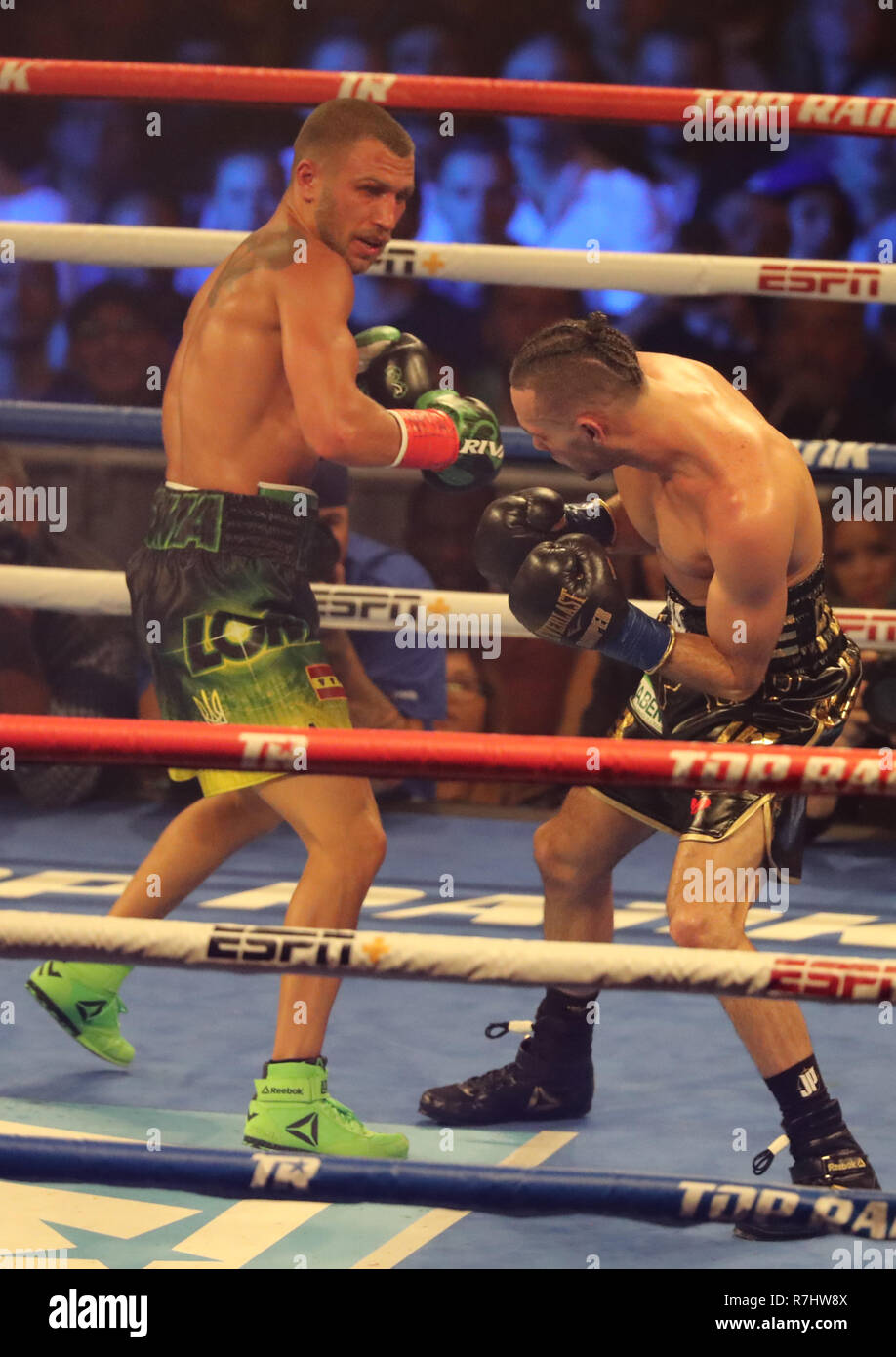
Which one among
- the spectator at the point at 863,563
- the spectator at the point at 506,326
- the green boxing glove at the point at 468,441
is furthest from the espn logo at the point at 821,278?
the spectator at the point at 506,326

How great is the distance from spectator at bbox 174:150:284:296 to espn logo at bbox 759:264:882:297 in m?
2.83

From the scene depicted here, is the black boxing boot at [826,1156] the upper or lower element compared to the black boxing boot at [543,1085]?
lower

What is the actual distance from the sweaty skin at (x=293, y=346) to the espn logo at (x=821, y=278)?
0.59 metres

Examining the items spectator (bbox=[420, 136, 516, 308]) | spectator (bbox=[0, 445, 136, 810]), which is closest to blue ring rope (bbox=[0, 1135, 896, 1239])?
spectator (bbox=[0, 445, 136, 810])

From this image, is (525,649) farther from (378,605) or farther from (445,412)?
(445,412)

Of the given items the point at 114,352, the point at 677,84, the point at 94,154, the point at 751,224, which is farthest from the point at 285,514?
the point at 94,154

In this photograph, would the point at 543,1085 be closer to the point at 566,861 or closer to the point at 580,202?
the point at 566,861

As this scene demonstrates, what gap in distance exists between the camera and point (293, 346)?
2426mm

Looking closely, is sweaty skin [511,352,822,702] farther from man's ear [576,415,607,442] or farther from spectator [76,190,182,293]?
spectator [76,190,182,293]

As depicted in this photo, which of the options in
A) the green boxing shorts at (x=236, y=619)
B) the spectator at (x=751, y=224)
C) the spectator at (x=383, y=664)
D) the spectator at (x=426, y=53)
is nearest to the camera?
the green boxing shorts at (x=236, y=619)

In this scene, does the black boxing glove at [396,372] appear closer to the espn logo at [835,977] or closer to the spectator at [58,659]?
the espn logo at [835,977]

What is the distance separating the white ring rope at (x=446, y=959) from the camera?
1590 millimetres

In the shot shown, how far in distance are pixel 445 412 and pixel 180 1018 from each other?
1.10m

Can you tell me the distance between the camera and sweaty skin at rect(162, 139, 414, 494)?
2428mm
